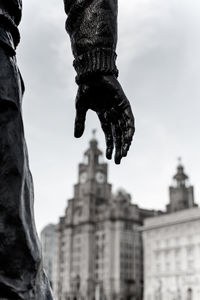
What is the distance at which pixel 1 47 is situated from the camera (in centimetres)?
229

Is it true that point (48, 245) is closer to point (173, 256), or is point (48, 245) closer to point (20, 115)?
point (173, 256)

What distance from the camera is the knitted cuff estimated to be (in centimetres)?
278

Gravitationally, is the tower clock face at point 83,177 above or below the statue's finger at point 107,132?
above

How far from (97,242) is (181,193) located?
15.3 meters

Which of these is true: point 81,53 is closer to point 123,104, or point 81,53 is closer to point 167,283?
point 123,104

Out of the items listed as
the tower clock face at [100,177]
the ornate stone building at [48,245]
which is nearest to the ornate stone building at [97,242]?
the tower clock face at [100,177]

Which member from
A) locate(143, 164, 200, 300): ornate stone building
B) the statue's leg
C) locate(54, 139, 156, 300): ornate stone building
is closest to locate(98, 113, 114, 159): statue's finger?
the statue's leg

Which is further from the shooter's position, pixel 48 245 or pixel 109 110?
pixel 48 245

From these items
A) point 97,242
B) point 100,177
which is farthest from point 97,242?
point 100,177

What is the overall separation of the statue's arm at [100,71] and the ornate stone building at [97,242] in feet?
223

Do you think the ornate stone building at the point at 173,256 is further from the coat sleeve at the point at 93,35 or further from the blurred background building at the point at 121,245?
the coat sleeve at the point at 93,35

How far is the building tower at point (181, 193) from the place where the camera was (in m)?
75.9

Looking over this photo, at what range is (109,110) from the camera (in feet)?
9.46

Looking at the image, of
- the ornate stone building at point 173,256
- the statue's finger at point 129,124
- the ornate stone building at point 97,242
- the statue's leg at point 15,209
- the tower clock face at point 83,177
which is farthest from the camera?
the tower clock face at point 83,177
